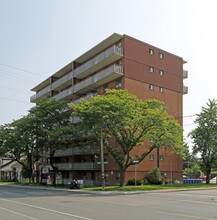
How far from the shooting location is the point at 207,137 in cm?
5550

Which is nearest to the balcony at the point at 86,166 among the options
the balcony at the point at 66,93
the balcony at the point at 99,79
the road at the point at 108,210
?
the balcony at the point at 99,79

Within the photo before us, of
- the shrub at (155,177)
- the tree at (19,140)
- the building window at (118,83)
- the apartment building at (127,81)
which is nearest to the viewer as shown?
the shrub at (155,177)

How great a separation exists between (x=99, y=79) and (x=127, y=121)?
645 inches

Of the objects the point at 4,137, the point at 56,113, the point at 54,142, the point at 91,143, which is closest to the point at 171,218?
the point at 91,143

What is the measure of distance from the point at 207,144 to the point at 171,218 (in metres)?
42.5

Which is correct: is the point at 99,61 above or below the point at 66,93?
above

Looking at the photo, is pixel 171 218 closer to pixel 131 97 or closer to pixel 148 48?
pixel 131 97

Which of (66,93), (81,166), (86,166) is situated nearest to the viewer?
(86,166)

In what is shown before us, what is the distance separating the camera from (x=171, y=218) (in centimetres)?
1490

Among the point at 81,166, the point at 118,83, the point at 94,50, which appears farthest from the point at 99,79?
the point at 81,166

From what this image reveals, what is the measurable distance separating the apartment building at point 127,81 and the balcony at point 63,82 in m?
0.51

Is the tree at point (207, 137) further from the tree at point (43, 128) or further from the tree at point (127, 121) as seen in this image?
the tree at point (43, 128)

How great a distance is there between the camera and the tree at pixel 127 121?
40000mm

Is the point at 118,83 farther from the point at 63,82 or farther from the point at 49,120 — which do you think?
the point at 63,82
